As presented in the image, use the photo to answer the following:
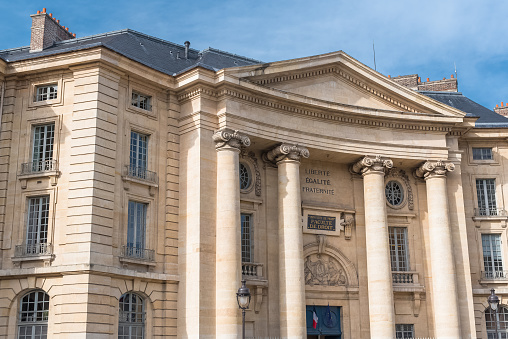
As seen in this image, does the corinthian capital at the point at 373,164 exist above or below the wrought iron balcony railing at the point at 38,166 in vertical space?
above

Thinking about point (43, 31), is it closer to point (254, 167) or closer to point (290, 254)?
point (254, 167)

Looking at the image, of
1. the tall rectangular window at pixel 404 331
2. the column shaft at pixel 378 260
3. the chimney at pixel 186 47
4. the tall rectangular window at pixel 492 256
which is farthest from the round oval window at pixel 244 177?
the tall rectangular window at pixel 492 256

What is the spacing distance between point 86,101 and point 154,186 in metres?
4.16

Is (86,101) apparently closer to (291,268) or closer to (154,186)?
(154,186)

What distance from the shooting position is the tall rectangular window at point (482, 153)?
113ft

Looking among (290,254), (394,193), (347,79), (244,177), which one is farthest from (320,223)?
(347,79)

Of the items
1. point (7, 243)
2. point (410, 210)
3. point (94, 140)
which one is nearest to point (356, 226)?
point (410, 210)

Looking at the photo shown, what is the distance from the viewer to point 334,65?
30.5 metres

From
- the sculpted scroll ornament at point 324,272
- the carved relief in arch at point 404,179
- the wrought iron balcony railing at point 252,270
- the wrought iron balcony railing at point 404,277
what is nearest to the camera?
the wrought iron balcony railing at point 252,270

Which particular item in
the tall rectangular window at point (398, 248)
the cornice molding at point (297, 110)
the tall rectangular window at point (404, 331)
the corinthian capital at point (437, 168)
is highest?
the cornice molding at point (297, 110)

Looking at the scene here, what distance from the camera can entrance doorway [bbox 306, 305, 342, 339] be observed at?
29.0m

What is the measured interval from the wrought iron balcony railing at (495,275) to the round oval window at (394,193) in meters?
5.49

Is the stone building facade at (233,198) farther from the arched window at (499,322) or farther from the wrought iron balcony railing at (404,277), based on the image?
the arched window at (499,322)

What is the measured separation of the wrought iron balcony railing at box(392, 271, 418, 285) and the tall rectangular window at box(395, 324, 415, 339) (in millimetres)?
2017
